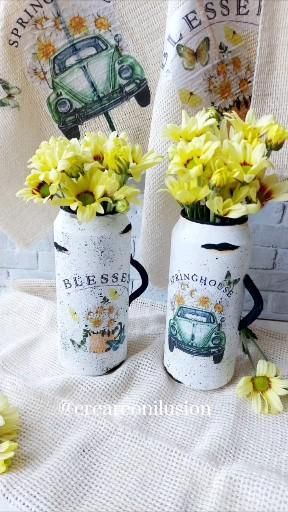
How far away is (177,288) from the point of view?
0.57m

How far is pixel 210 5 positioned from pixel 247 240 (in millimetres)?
299

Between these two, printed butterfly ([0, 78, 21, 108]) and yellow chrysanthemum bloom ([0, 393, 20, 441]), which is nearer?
yellow chrysanthemum bloom ([0, 393, 20, 441])

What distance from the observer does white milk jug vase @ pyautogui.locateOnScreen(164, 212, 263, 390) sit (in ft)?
1.75

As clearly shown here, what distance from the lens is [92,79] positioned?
652 mm

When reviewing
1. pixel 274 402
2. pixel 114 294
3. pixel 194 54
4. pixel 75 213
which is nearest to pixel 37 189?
pixel 75 213

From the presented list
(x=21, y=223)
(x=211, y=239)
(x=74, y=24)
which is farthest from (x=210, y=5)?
(x=21, y=223)

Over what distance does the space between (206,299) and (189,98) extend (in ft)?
0.85

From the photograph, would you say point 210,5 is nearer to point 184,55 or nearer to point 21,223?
point 184,55

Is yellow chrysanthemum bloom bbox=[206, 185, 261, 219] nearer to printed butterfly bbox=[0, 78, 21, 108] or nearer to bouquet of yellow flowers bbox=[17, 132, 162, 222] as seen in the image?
bouquet of yellow flowers bbox=[17, 132, 162, 222]

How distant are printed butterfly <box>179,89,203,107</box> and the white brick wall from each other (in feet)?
0.96

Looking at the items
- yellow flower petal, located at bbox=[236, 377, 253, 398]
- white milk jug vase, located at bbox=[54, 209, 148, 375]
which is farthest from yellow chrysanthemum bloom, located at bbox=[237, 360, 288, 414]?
white milk jug vase, located at bbox=[54, 209, 148, 375]

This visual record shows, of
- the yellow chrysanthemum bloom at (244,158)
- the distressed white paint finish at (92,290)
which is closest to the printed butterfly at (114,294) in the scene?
the distressed white paint finish at (92,290)

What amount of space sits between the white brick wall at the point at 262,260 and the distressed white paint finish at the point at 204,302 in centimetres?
31

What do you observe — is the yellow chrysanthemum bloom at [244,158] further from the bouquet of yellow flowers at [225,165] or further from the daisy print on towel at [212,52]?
the daisy print on towel at [212,52]
